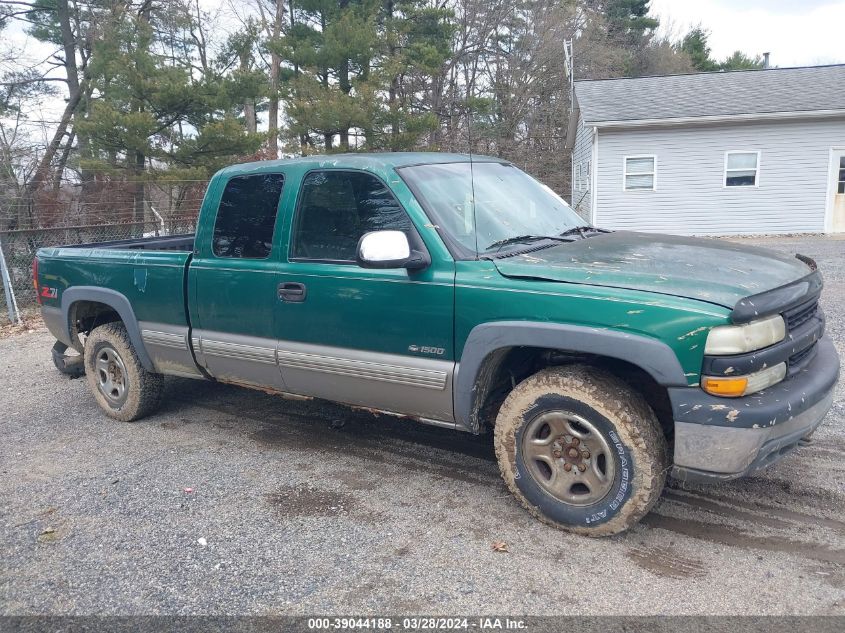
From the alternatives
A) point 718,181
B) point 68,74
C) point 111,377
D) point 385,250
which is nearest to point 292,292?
point 385,250

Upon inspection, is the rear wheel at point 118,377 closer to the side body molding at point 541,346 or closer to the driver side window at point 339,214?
the driver side window at point 339,214

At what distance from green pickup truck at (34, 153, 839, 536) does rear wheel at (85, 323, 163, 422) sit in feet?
1.22

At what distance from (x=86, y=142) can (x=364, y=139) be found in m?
7.37

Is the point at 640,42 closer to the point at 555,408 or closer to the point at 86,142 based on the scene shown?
the point at 86,142

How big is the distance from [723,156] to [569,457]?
1740 centimetres

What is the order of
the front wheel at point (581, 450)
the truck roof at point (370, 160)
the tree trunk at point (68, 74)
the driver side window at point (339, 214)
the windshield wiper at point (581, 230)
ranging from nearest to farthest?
Result: the front wheel at point (581, 450)
the driver side window at point (339, 214)
the truck roof at point (370, 160)
the windshield wiper at point (581, 230)
the tree trunk at point (68, 74)

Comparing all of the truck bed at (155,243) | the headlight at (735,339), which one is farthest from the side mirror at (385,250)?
the truck bed at (155,243)

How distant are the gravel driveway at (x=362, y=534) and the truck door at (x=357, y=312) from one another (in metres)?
0.59

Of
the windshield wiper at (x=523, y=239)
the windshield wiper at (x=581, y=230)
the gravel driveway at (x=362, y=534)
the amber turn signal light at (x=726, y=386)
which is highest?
the windshield wiper at (x=581, y=230)

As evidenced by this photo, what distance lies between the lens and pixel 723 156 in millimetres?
18234

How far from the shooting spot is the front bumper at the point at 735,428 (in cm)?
289

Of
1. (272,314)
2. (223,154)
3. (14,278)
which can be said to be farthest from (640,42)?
(272,314)

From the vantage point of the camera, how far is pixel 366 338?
3836 mm

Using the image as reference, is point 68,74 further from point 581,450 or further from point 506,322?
point 581,450
